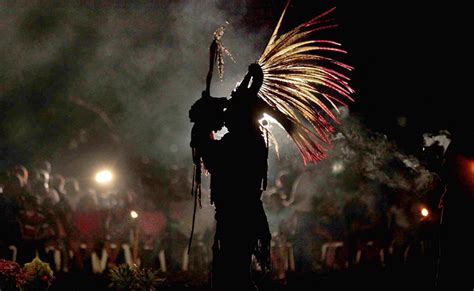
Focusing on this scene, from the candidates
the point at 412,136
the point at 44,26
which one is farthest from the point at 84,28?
the point at 412,136

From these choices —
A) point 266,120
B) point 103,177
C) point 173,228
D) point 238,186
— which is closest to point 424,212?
point 173,228

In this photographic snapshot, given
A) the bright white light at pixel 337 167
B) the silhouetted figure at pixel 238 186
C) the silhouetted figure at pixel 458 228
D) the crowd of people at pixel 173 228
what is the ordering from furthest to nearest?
the bright white light at pixel 337 167 < the crowd of people at pixel 173 228 < the silhouetted figure at pixel 458 228 < the silhouetted figure at pixel 238 186

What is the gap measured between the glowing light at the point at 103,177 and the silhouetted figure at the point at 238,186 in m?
11.1

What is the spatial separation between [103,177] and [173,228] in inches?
153

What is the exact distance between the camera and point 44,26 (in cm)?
1304

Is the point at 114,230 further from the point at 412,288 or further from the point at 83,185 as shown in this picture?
the point at 412,288

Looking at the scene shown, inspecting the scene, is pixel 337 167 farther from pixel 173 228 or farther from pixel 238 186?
pixel 238 186

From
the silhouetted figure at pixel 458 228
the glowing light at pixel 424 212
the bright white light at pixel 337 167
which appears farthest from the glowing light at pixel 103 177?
the silhouetted figure at pixel 458 228

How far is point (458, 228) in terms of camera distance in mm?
6059

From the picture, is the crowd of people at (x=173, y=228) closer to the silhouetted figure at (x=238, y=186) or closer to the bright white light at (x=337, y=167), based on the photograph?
the bright white light at (x=337, y=167)

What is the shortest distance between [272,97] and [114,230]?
8.09 metres

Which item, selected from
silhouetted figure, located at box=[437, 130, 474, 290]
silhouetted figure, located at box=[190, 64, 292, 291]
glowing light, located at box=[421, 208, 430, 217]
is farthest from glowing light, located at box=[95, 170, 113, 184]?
silhouetted figure, located at box=[190, 64, 292, 291]

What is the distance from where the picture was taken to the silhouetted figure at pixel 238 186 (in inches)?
153

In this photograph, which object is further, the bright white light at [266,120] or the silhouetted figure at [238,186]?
the bright white light at [266,120]
